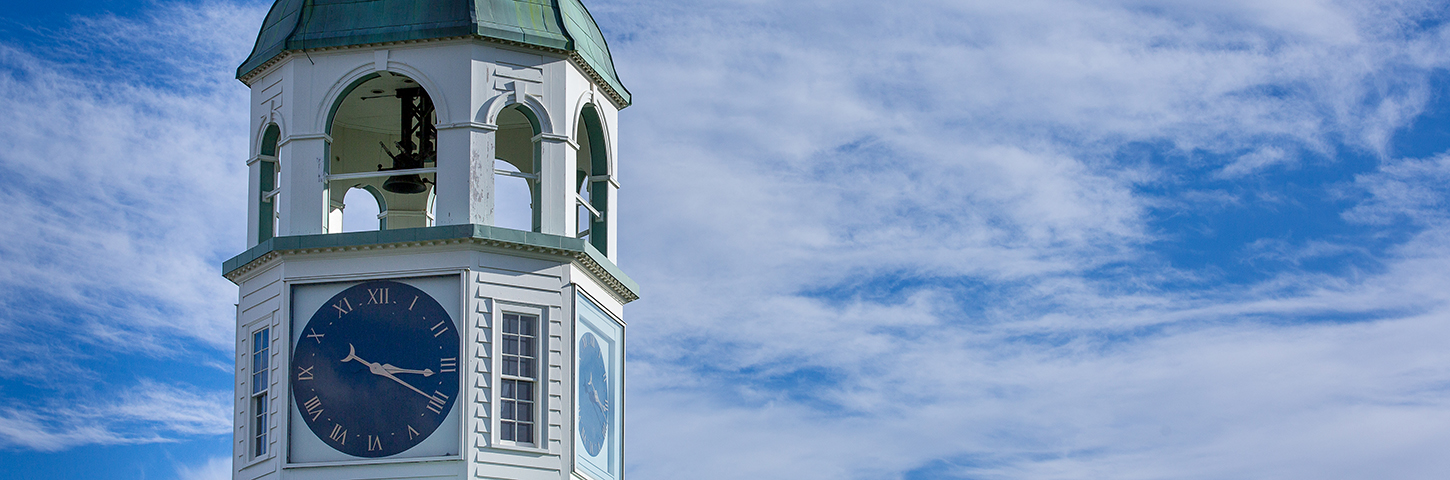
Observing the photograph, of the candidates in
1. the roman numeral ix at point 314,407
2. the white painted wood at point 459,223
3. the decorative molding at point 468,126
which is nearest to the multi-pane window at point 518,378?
the white painted wood at point 459,223

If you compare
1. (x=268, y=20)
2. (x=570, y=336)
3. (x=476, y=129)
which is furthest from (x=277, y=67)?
(x=570, y=336)

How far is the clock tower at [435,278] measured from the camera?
4919 cm

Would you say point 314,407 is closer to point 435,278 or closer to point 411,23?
point 435,278

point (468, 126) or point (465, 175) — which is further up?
point (468, 126)

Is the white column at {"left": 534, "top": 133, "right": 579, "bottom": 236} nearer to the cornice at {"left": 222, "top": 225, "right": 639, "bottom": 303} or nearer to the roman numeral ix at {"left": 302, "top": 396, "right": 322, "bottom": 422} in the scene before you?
the cornice at {"left": 222, "top": 225, "right": 639, "bottom": 303}

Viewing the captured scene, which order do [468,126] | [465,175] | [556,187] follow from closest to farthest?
[465,175], [468,126], [556,187]

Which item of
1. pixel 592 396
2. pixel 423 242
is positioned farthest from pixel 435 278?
pixel 592 396

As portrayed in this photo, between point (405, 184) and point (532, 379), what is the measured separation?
763cm

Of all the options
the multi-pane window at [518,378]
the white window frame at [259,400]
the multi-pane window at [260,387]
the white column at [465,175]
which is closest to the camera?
the multi-pane window at [518,378]

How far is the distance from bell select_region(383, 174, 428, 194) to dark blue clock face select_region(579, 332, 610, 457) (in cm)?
655

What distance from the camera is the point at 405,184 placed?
182 feet

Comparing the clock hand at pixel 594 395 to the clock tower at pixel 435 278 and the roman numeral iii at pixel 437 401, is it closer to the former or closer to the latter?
the clock tower at pixel 435 278

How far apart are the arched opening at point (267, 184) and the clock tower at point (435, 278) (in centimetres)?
5

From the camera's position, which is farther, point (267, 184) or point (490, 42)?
point (267, 184)
